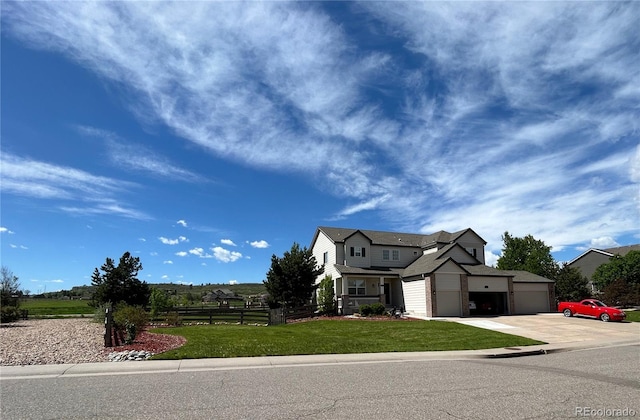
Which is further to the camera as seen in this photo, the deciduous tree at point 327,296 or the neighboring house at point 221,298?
the neighboring house at point 221,298

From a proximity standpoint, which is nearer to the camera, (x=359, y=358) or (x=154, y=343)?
(x=359, y=358)

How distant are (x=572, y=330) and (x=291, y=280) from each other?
841 inches

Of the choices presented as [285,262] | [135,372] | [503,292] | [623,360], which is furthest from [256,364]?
[503,292]

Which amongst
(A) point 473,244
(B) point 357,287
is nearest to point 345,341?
(B) point 357,287

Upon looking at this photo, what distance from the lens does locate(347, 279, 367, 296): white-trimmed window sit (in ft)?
128

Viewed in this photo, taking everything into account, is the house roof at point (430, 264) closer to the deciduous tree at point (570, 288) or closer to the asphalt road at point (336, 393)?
the deciduous tree at point (570, 288)

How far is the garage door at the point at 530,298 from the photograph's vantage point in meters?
39.1

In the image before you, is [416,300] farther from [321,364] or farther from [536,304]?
[321,364]

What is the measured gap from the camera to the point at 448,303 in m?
34.5

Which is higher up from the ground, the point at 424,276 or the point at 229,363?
the point at 424,276

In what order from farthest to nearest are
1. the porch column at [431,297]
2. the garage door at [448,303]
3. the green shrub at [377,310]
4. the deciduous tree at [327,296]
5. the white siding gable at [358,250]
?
1. the white siding gable at [358,250]
2. the deciduous tree at [327,296]
3. the garage door at [448,303]
4. the porch column at [431,297]
5. the green shrub at [377,310]

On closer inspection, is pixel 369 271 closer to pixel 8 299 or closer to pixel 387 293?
pixel 387 293

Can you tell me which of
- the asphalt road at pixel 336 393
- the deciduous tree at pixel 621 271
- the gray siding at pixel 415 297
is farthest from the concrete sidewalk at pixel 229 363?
the deciduous tree at pixel 621 271
